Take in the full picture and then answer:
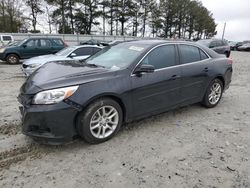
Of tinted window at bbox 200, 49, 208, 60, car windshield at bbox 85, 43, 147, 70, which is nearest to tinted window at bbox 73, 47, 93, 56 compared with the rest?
car windshield at bbox 85, 43, 147, 70

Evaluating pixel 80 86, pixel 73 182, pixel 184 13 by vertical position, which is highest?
pixel 184 13

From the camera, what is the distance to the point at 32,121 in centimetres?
300

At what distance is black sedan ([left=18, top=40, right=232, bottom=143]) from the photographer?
119 inches

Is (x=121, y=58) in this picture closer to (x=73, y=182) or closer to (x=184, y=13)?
(x=73, y=182)

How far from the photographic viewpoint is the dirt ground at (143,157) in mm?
2652

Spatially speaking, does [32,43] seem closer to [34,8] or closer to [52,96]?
[52,96]

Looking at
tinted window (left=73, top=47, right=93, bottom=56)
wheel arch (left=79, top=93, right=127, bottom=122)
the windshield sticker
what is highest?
the windshield sticker

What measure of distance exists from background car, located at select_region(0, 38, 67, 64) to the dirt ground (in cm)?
961

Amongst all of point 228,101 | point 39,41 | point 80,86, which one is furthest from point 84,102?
point 39,41

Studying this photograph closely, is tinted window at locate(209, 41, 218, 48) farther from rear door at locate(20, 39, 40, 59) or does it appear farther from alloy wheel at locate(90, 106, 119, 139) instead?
alloy wheel at locate(90, 106, 119, 139)

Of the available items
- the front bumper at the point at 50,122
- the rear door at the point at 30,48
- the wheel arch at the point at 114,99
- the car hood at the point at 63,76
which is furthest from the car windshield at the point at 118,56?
the rear door at the point at 30,48

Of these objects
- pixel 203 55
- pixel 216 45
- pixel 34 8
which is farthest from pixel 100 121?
pixel 34 8

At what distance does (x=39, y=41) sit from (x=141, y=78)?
11499 mm

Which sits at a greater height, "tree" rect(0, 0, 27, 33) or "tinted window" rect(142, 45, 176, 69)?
"tree" rect(0, 0, 27, 33)
